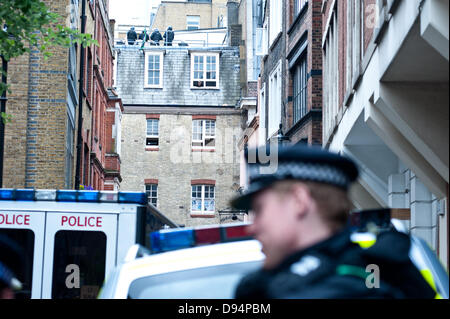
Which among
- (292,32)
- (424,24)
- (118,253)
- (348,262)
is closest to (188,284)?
(348,262)

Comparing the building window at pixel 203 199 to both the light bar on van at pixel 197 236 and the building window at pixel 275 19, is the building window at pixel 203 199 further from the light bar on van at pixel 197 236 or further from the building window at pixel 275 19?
the light bar on van at pixel 197 236

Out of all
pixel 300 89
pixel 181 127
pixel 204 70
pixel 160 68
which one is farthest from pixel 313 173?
pixel 160 68

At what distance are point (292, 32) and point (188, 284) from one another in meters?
26.7

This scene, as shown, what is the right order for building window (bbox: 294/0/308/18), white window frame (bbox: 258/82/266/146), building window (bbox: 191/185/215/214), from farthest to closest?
1. building window (bbox: 191/185/215/214)
2. white window frame (bbox: 258/82/266/146)
3. building window (bbox: 294/0/308/18)

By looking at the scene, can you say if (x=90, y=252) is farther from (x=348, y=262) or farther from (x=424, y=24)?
(x=348, y=262)

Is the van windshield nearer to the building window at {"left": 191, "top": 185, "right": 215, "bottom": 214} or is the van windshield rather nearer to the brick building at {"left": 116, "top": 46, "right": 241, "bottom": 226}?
the brick building at {"left": 116, "top": 46, "right": 241, "bottom": 226}

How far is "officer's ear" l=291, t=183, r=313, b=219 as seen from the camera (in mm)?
2152

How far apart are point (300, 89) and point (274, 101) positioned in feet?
18.9

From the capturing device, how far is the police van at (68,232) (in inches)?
434

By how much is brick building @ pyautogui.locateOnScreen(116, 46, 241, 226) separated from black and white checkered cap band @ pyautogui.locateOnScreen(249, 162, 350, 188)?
48.7 meters

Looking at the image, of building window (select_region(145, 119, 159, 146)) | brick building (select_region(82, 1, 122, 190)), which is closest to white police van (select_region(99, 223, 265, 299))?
brick building (select_region(82, 1, 122, 190))

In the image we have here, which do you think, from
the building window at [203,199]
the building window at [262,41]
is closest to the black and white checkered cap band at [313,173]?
the building window at [262,41]

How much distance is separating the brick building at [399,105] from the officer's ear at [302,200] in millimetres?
6849

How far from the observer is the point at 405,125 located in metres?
13.4
